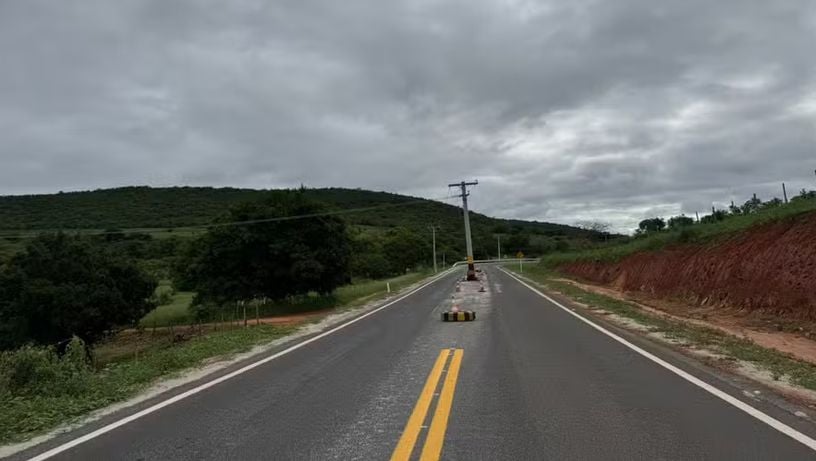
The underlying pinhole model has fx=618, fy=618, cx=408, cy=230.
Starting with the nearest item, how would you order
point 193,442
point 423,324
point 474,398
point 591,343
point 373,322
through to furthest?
point 193,442 → point 474,398 → point 591,343 → point 423,324 → point 373,322

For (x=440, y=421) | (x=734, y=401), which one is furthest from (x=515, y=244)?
(x=440, y=421)

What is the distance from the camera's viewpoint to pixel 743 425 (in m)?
6.10

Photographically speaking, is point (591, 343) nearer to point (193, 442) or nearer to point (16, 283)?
point (193, 442)

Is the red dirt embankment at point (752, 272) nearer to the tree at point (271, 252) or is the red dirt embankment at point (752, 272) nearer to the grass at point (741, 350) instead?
the grass at point (741, 350)

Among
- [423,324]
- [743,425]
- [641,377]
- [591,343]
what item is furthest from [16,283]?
[743,425]

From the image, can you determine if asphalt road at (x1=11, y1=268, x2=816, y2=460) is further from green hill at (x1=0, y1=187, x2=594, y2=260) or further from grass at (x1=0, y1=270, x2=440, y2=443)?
green hill at (x1=0, y1=187, x2=594, y2=260)

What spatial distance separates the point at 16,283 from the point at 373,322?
19.6 m

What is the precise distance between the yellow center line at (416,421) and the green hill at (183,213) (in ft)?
89.6

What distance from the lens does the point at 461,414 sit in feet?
22.2

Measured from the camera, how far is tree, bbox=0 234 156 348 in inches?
1098

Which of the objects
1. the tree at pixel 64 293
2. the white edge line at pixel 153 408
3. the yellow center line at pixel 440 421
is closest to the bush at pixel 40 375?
the white edge line at pixel 153 408

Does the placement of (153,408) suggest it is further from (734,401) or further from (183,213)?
(183,213)

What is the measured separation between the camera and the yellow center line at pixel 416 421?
17.8ft

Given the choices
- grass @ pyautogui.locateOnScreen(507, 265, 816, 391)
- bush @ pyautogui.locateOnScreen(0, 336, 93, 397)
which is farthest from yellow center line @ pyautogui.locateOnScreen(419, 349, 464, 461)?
bush @ pyautogui.locateOnScreen(0, 336, 93, 397)
